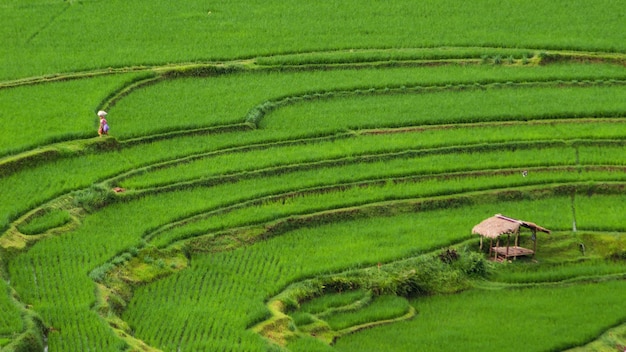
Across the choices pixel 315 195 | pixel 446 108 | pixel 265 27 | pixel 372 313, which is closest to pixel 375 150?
pixel 315 195

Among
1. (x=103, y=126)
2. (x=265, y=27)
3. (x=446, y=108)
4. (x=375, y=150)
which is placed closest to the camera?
(x=103, y=126)

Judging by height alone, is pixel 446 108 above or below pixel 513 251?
above

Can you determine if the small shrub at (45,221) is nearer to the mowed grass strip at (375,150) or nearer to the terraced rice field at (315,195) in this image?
the terraced rice field at (315,195)

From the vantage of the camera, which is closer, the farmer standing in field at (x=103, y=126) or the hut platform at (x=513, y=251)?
the hut platform at (x=513, y=251)

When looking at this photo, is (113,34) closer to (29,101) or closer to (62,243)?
(29,101)

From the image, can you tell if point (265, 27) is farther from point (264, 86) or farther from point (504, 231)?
point (504, 231)

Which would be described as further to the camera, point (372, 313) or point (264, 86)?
point (264, 86)

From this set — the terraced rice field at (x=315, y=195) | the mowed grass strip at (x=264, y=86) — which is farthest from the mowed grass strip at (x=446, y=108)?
the mowed grass strip at (x=264, y=86)
